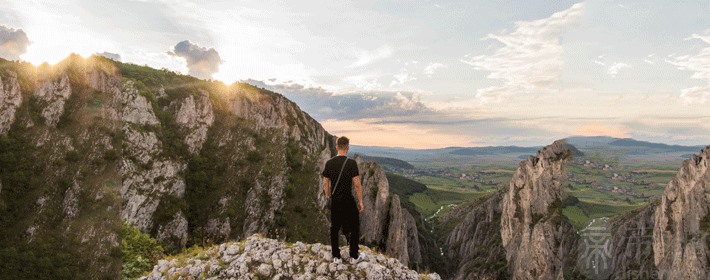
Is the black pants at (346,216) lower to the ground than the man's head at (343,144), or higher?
lower

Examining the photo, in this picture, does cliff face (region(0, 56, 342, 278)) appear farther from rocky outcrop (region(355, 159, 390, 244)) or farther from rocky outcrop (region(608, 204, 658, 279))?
rocky outcrop (region(608, 204, 658, 279))

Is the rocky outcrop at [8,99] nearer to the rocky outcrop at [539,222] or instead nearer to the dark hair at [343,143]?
the dark hair at [343,143]

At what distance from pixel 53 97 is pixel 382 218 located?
361 ft

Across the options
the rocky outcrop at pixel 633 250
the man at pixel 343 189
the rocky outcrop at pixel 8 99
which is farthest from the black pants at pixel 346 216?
the rocky outcrop at pixel 633 250

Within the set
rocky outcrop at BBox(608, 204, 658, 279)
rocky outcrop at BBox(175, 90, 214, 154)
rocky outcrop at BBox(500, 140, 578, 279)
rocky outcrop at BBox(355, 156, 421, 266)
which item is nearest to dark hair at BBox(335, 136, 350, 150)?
rocky outcrop at BBox(175, 90, 214, 154)

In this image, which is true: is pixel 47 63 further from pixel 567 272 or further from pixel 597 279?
pixel 597 279

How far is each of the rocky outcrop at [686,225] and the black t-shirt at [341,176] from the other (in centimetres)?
14139

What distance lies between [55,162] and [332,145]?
306ft

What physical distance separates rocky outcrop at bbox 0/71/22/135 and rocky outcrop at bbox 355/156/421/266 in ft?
330

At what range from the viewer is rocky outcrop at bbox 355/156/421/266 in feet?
458

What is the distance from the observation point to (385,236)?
14588 cm

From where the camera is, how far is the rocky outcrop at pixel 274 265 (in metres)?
15.5

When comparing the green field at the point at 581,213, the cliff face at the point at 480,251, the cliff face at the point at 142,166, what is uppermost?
the cliff face at the point at 142,166

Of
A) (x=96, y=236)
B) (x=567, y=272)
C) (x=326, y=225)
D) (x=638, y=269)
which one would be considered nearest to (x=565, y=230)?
(x=567, y=272)
